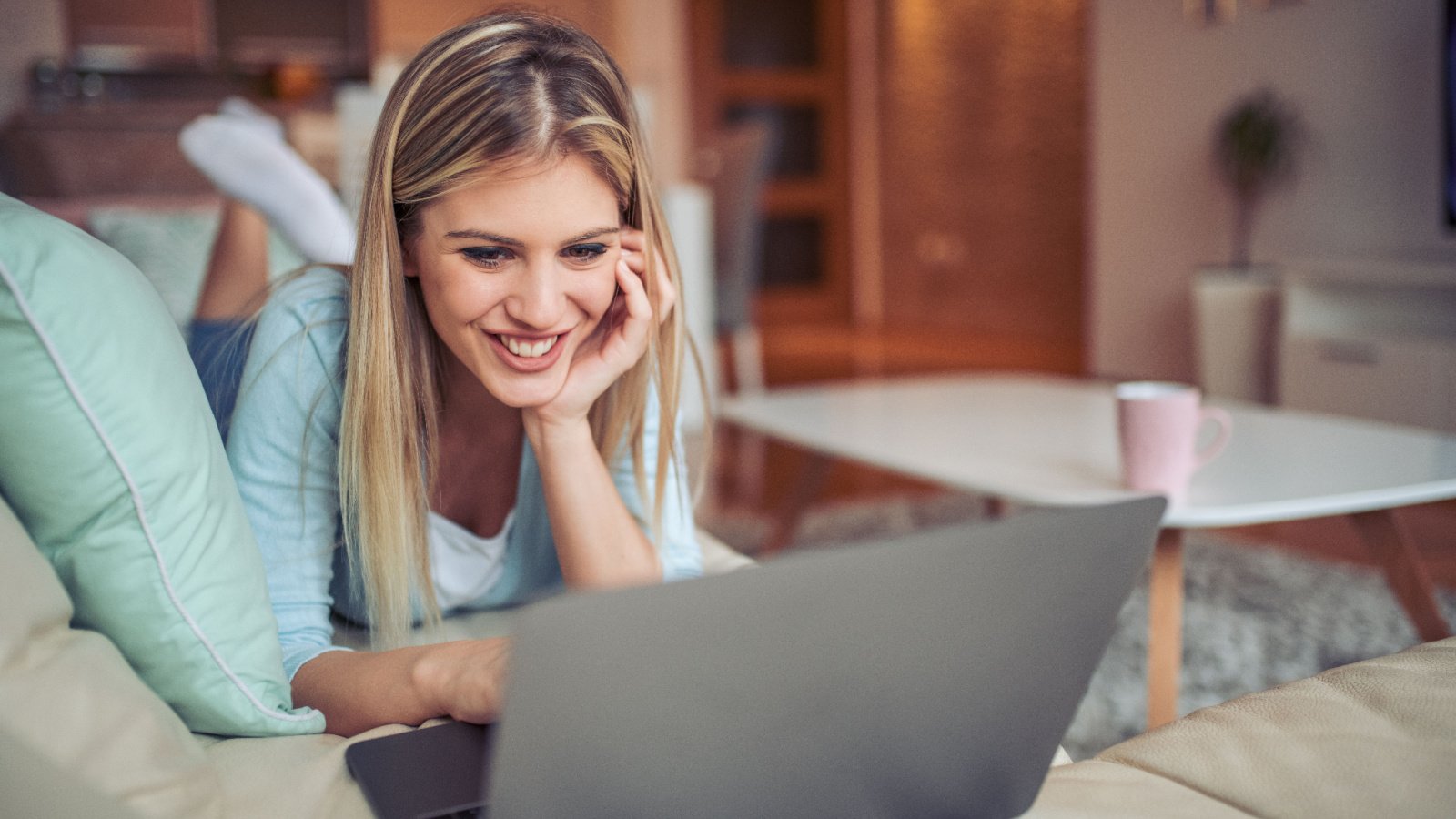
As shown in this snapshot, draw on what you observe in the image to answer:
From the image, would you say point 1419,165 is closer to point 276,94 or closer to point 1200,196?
point 1200,196

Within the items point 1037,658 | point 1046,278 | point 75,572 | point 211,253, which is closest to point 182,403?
point 75,572

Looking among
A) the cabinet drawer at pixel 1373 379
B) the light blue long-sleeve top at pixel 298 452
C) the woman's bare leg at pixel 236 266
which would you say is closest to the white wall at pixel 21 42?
the woman's bare leg at pixel 236 266

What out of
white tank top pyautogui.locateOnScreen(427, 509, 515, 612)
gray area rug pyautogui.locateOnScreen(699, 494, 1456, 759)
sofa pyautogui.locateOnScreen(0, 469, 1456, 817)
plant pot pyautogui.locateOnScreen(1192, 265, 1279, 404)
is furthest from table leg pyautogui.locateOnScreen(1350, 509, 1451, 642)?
plant pot pyautogui.locateOnScreen(1192, 265, 1279, 404)

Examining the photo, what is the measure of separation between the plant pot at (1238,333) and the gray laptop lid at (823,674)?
331 cm

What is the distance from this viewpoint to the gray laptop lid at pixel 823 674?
46cm

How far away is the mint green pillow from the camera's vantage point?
58cm

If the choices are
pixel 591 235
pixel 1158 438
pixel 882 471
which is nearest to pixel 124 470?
pixel 591 235

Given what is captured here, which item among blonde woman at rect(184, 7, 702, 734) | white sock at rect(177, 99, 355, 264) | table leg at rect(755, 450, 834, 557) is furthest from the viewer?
table leg at rect(755, 450, 834, 557)

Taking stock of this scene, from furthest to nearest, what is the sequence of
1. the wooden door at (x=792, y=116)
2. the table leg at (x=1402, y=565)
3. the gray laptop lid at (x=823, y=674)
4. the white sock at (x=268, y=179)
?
1. the wooden door at (x=792, y=116)
2. the white sock at (x=268, y=179)
3. the table leg at (x=1402, y=565)
4. the gray laptop lid at (x=823, y=674)

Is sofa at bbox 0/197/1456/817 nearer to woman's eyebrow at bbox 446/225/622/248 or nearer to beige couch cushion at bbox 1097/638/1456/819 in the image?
beige couch cushion at bbox 1097/638/1456/819

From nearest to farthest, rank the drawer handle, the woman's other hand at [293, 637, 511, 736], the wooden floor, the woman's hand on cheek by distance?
the woman's other hand at [293, 637, 511, 736] < the woman's hand on cheek < the wooden floor < the drawer handle

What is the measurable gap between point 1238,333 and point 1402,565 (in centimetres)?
229

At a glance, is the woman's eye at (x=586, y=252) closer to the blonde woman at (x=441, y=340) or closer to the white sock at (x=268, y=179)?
the blonde woman at (x=441, y=340)

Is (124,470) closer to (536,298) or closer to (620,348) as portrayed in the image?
(536,298)
